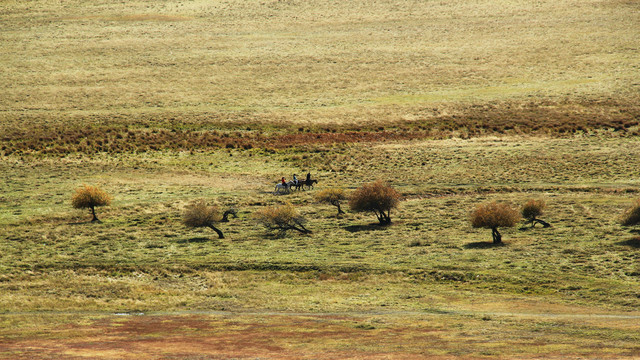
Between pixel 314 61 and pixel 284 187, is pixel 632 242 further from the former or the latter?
pixel 314 61

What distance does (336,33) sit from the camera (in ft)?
387

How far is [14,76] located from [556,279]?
280 feet

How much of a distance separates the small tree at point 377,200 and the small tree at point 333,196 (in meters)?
2.82

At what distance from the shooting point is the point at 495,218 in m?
42.2

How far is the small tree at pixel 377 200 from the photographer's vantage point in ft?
156

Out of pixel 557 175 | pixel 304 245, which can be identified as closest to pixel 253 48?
pixel 557 175

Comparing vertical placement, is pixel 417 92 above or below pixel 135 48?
below

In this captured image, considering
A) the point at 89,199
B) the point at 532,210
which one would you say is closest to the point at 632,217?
the point at 532,210

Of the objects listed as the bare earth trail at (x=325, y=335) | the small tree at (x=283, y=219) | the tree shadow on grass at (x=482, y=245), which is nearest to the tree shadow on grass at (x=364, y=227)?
the small tree at (x=283, y=219)

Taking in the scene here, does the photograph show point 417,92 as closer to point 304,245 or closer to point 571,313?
point 304,245

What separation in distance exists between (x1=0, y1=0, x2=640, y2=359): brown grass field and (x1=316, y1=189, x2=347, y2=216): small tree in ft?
2.83

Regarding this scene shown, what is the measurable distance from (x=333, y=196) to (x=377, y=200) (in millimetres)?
4944

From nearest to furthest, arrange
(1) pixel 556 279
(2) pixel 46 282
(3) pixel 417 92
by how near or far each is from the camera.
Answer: (1) pixel 556 279 < (2) pixel 46 282 < (3) pixel 417 92

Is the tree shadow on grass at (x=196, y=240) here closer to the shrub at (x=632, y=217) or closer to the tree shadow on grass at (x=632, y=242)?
the tree shadow on grass at (x=632, y=242)
